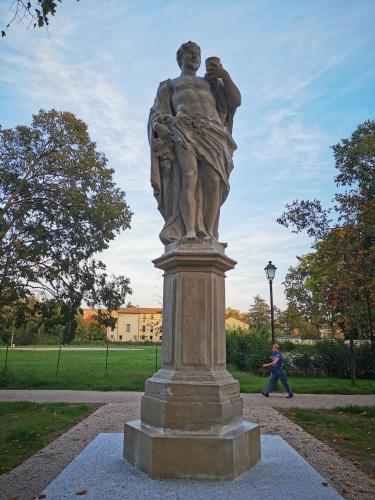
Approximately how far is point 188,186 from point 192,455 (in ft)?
9.76

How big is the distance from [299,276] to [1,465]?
Result: 38809mm

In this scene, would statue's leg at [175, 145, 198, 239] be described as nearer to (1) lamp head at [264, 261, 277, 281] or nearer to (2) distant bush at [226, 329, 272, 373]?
(1) lamp head at [264, 261, 277, 281]

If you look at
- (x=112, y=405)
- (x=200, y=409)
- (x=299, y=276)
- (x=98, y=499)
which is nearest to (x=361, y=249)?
(x=112, y=405)

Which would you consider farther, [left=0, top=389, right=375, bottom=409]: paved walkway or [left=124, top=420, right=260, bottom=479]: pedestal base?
[left=0, top=389, right=375, bottom=409]: paved walkway

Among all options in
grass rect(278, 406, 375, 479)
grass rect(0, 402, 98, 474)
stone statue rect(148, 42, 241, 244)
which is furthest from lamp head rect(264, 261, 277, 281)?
stone statue rect(148, 42, 241, 244)

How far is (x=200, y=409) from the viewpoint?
428cm

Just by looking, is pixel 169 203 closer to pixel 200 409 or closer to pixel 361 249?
pixel 200 409

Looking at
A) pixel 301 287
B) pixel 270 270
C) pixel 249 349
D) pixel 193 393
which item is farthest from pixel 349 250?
pixel 301 287

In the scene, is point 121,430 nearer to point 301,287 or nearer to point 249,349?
point 249,349

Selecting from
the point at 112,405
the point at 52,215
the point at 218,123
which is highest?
the point at 52,215

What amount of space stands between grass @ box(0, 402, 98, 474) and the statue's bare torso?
508cm

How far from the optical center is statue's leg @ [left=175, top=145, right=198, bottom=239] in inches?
201

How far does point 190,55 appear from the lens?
5.65m

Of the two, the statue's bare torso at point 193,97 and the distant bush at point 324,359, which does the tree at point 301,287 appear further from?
the statue's bare torso at point 193,97
